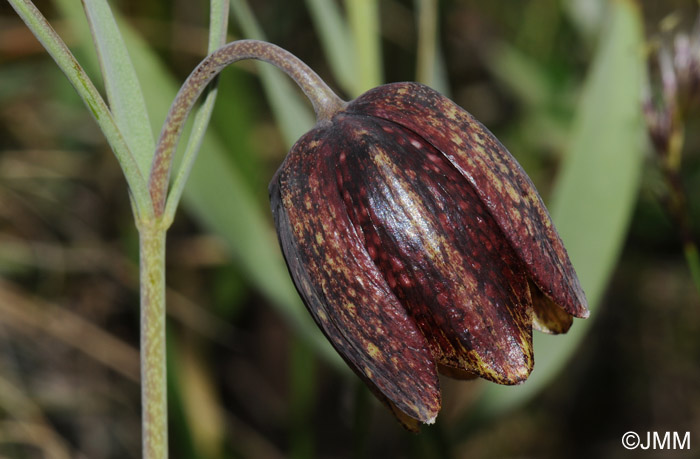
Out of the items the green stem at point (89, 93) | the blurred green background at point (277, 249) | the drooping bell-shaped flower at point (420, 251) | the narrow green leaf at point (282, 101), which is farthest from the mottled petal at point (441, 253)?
the narrow green leaf at point (282, 101)

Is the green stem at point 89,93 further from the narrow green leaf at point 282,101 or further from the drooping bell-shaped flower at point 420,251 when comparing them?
the narrow green leaf at point 282,101

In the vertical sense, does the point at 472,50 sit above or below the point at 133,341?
above

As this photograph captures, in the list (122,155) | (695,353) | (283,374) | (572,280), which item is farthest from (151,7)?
(695,353)

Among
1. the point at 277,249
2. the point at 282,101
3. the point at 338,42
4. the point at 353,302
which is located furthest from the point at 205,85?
the point at 277,249

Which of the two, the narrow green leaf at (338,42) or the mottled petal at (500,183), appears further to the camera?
the narrow green leaf at (338,42)

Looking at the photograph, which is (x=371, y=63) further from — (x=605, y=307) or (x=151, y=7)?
(x=605, y=307)

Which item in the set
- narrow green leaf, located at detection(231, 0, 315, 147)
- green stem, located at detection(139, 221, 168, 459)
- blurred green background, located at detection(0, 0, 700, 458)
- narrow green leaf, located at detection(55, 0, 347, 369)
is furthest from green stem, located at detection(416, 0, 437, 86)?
green stem, located at detection(139, 221, 168, 459)

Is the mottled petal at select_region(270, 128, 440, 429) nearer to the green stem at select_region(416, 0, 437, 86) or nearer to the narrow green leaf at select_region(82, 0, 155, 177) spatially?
the narrow green leaf at select_region(82, 0, 155, 177)
